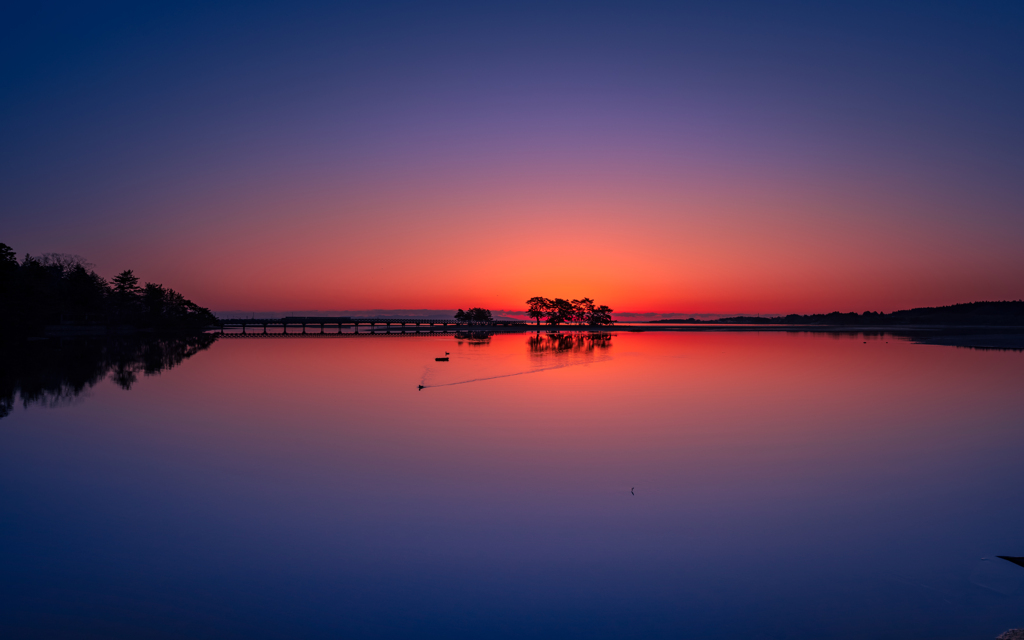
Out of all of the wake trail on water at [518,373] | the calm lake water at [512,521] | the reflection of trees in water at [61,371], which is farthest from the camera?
the wake trail on water at [518,373]

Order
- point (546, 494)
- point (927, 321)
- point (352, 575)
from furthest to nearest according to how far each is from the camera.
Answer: point (927, 321) → point (546, 494) → point (352, 575)

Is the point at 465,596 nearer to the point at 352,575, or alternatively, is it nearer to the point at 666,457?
the point at 352,575

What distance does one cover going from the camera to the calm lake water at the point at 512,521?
685 cm

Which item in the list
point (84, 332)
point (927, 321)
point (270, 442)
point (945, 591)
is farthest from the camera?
point (927, 321)

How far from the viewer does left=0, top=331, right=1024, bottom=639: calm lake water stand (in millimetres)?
6852

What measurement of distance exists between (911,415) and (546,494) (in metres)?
16.3

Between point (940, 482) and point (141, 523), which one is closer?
point (141, 523)

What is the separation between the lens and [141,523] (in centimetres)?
991

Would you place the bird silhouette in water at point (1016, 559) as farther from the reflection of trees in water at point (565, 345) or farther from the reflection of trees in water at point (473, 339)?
the reflection of trees in water at point (473, 339)

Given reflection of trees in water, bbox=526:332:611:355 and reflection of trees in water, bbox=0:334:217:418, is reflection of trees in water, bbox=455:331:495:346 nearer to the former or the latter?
reflection of trees in water, bbox=526:332:611:355

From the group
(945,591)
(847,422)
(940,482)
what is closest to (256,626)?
(945,591)

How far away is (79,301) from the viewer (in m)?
84.2

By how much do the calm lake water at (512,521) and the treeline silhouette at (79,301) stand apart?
45869 mm

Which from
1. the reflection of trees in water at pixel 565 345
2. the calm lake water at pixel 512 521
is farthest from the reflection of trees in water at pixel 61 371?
the reflection of trees in water at pixel 565 345
